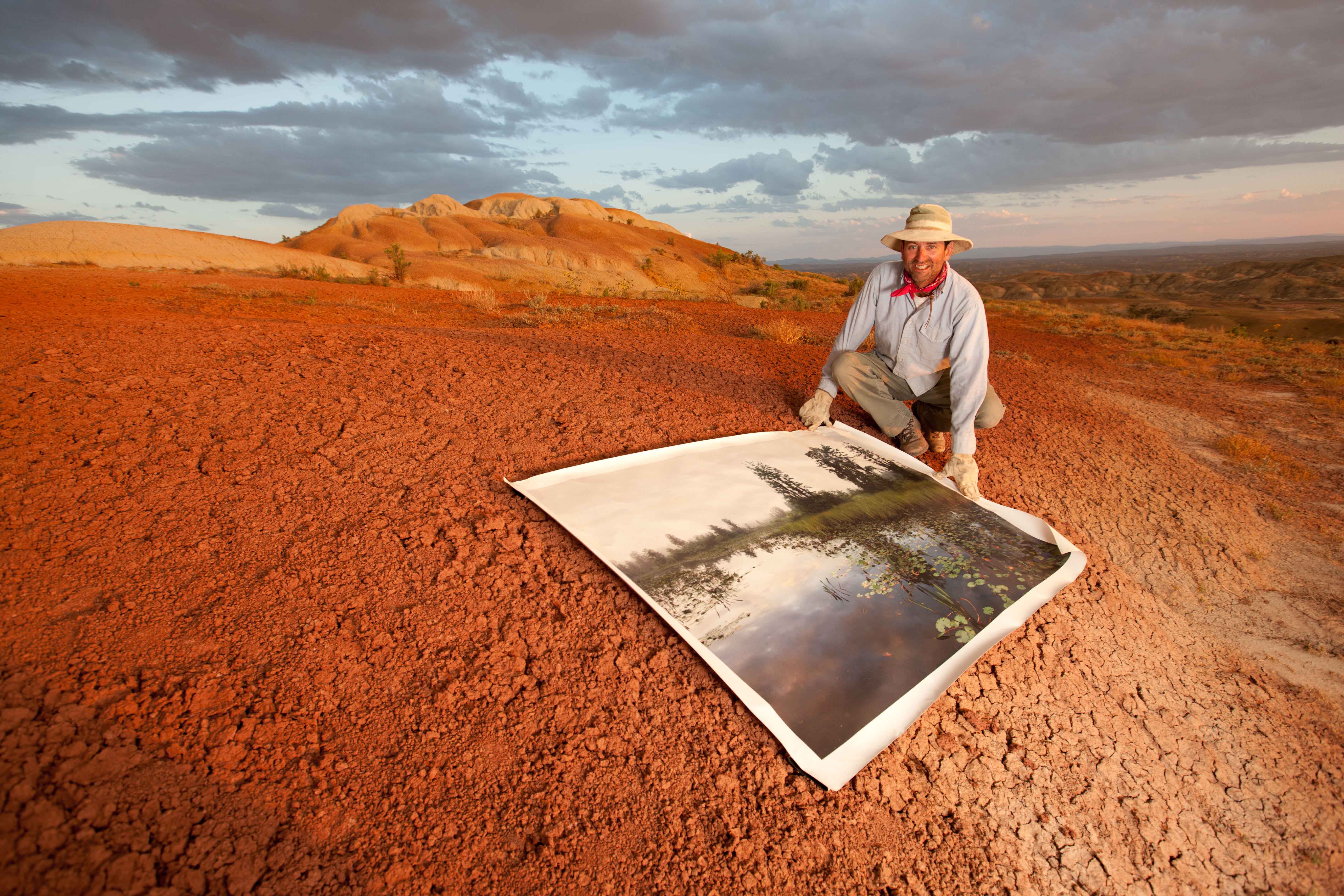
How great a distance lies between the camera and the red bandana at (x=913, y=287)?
3184mm

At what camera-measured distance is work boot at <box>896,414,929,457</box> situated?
3.63m

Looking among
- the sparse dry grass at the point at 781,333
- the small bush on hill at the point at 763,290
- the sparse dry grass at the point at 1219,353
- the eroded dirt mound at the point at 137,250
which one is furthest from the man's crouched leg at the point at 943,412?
the eroded dirt mound at the point at 137,250

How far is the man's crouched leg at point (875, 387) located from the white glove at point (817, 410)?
0.12m

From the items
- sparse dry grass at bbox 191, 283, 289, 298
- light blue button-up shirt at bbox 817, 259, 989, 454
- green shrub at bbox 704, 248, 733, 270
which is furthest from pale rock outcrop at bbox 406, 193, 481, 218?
light blue button-up shirt at bbox 817, 259, 989, 454

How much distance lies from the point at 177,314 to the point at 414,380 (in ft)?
13.8

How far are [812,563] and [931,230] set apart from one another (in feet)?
6.54

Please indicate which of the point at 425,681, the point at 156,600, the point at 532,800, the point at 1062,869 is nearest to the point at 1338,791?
the point at 1062,869

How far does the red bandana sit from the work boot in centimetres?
81

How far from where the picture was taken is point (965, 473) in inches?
113

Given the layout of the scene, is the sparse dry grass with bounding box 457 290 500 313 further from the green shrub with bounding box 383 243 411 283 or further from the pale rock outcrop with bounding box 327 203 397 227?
the pale rock outcrop with bounding box 327 203 397 227

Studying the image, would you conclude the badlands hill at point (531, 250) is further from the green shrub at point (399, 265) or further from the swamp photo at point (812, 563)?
the swamp photo at point (812, 563)

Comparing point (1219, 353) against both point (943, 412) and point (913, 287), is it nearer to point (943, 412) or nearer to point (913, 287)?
point (943, 412)

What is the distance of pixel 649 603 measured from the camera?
1.89 metres

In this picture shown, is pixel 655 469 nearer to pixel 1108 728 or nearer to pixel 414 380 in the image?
pixel 414 380
